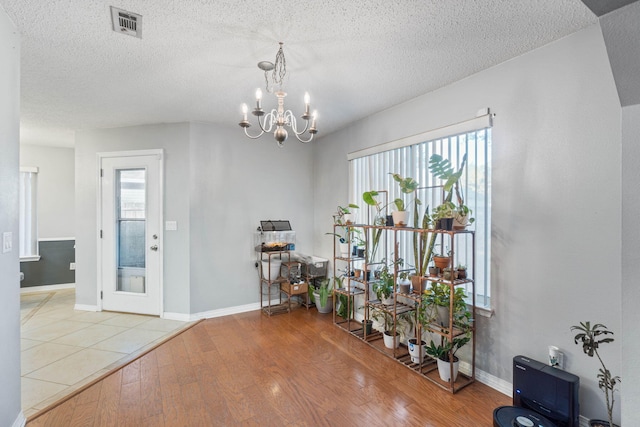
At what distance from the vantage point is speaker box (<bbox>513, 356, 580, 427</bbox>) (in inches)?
68.4

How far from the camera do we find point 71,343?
3.08 m

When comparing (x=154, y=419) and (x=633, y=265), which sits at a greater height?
(x=633, y=265)

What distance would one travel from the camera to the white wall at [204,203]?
3811 millimetres

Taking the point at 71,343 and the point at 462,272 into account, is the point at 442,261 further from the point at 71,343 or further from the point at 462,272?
the point at 71,343

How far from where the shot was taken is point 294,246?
4.26 m

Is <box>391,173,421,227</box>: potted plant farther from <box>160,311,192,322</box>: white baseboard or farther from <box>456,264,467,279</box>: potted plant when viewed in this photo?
<box>160,311,192,322</box>: white baseboard

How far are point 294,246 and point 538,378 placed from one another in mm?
2996

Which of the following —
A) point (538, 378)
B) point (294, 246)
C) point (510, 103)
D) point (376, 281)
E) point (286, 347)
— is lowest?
point (286, 347)

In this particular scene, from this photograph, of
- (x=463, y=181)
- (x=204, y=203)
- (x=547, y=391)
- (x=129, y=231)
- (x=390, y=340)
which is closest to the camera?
(x=547, y=391)

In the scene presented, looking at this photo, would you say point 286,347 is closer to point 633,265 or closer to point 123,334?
point 123,334

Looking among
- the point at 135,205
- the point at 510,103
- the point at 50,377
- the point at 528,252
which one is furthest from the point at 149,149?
the point at 528,252

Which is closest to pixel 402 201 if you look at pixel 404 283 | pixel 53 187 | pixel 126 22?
pixel 404 283

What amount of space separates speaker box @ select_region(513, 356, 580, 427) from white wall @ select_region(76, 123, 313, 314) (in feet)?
10.5

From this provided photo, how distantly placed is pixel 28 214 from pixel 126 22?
5.07 m
